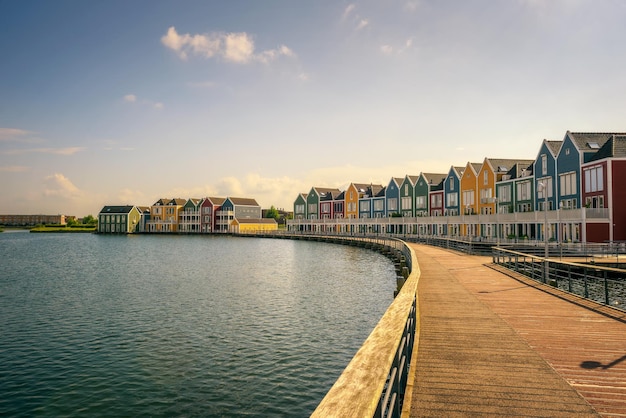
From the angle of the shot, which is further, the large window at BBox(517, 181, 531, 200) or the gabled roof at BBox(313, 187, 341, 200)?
the gabled roof at BBox(313, 187, 341, 200)

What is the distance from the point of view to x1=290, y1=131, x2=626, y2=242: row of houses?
40719 mm

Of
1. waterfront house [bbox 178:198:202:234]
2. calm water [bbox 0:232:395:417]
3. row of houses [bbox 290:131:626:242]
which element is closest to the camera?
calm water [bbox 0:232:395:417]

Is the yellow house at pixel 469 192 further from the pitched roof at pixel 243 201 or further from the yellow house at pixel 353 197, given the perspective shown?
the pitched roof at pixel 243 201

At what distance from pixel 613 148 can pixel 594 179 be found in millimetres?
3457

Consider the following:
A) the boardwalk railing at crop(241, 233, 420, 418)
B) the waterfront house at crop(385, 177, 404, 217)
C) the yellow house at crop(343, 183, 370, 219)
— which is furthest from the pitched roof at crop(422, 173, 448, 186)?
the boardwalk railing at crop(241, 233, 420, 418)

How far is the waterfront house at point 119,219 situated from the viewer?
153375 mm

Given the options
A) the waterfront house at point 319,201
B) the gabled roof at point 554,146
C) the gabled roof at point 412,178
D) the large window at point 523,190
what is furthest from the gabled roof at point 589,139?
the waterfront house at point 319,201

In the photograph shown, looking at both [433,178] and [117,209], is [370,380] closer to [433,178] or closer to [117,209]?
[433,178]

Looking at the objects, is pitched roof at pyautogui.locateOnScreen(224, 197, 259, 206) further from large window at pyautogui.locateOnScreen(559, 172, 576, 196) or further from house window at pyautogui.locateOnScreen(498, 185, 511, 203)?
large window at pyautogui.locateOnScreen(559, 172, 576, 196)

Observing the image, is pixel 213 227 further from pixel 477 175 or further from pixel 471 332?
pixel 471 332

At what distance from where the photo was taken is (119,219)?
507ft

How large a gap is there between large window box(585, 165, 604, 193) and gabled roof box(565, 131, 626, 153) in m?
2.79

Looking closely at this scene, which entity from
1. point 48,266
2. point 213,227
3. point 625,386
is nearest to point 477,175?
point 48,266

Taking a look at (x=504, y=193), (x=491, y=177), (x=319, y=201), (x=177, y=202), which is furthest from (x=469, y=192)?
(x=177, y=202)
